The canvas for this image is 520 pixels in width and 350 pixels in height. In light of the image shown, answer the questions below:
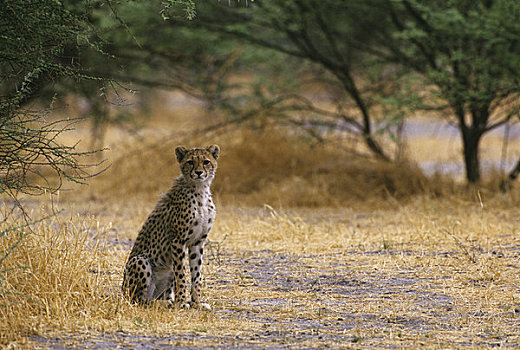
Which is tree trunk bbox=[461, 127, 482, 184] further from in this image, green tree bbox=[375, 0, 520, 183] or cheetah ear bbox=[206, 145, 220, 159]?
cheetah ear bbox=[206, 145, 220, 159]

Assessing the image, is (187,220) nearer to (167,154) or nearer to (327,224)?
(327,224)

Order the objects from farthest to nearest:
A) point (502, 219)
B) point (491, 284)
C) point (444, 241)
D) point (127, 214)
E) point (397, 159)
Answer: point (397, 159) → point (127, 214) → point (502, 219) → point (444, 241) → point (491, 284)

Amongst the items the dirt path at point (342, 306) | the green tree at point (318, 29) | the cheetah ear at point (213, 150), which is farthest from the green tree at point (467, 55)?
the cheetah ear at point (213, 150)

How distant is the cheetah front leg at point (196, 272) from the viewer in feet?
21.6

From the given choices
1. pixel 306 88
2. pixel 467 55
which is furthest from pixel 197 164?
pixel 306 88

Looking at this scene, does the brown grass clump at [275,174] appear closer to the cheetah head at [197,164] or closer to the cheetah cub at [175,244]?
the cheetah head at [197,164]

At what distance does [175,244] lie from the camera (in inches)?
256

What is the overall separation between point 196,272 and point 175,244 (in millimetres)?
357

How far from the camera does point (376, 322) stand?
20.3 feet

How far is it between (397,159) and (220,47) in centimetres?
404

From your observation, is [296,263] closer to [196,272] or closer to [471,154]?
[196,272]

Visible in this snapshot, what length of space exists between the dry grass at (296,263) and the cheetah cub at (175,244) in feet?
0.71

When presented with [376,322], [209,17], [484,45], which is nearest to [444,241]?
[376,322]

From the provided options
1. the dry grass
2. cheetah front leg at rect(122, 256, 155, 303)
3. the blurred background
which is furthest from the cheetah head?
the blurred background
